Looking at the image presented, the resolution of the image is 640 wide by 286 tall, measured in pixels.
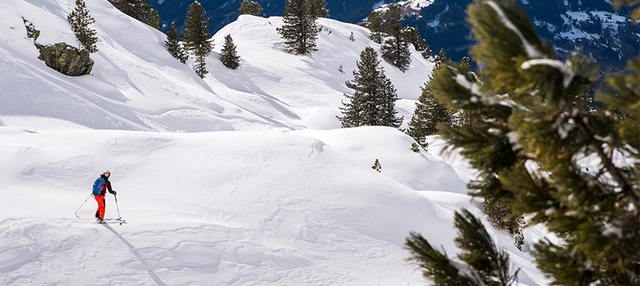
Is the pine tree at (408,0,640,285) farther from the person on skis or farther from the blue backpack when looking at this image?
the blue backpack

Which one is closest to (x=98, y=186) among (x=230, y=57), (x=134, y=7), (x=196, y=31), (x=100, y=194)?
(x=100, y=194)

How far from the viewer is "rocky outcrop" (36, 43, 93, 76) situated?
25422mm

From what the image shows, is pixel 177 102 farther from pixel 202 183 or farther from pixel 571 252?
pixel 571 252

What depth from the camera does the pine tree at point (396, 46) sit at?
190 ft

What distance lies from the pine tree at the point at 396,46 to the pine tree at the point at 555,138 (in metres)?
56.0

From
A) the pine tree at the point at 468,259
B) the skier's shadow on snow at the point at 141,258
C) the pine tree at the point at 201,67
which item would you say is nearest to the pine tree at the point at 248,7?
the pine tree at the point at 201,67

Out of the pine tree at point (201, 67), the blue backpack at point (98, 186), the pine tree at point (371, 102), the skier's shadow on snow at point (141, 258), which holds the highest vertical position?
the pine tree at point (371, 102)

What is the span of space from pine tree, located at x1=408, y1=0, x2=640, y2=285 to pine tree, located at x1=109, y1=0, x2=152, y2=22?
54.1m

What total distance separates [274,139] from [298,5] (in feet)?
132

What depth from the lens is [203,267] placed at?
33.0 feet

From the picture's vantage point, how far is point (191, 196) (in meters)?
12.9

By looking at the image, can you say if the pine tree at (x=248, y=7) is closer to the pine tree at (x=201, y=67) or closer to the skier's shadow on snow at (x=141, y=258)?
the pine tree at (x=201, y=67)

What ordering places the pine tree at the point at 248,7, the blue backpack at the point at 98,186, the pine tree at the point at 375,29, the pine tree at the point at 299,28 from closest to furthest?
the blue backpack at the point at 98,186, the pine tree at the point at 299,28, the pine tree at the point at 375,29, the pine tree at the point at 248,7

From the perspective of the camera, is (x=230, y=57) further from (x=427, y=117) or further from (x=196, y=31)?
(x=427, y=117)
